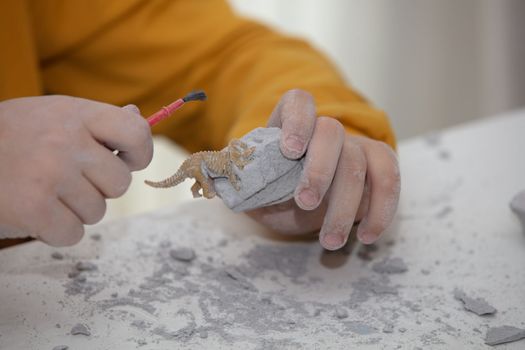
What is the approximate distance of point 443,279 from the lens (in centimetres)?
51

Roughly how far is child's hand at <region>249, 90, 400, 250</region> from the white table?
2.2 inches

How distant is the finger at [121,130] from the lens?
41cm

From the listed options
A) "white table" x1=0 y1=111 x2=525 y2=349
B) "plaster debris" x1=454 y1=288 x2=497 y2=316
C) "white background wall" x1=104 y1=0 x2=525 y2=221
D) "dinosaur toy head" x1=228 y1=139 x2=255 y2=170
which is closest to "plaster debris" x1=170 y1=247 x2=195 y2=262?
"white table" x1=0 y1=111 x2=525 y2=349

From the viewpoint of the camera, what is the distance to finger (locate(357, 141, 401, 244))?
19.8 inches

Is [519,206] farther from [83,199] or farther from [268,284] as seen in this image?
[83,199]

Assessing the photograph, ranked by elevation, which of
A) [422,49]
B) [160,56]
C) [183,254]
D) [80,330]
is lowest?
[80,330]

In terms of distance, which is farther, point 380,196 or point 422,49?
point 422,49

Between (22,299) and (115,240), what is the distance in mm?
118

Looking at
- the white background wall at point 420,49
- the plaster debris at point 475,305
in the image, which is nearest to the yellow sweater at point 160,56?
the plaster debris at point 475,305

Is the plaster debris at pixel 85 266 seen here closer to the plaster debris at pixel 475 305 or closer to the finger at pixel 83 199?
the finger at pixel 83 199

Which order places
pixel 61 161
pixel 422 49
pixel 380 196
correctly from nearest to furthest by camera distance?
pixel 61 161 < pixel 380 196 < pixel 422 49

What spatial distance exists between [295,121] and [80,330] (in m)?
0.22

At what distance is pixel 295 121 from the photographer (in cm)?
48

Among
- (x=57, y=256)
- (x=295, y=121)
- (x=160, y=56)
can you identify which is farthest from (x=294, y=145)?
(x=160, y=56)
